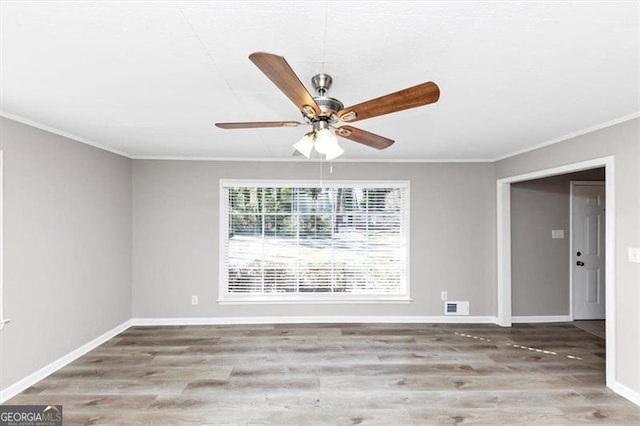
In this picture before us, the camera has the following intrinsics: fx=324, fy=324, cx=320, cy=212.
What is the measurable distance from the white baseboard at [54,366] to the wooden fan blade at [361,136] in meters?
3.38

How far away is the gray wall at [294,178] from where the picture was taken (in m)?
4.52

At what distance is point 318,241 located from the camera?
4.70 m

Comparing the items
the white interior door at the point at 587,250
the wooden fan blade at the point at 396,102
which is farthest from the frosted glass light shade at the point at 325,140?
the white interior door at the point at 587,250

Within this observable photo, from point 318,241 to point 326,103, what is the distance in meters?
3.18

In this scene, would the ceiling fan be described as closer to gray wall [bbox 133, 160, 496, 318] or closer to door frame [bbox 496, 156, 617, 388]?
door frame [bbox 496, 156, 617, 388]

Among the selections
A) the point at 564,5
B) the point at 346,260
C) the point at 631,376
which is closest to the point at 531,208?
the point at 631,376

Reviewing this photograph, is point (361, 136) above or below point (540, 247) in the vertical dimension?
above

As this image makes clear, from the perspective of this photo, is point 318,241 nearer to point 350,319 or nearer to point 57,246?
point 350,319

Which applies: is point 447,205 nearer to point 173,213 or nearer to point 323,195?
point 323,195

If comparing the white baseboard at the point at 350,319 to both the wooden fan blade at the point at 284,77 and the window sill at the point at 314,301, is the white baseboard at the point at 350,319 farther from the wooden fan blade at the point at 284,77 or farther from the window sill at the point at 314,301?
the wooden fan blade at the point at 284,77

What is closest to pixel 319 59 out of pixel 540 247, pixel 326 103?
pixel 326 103

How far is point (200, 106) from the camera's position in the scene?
2.47 metres

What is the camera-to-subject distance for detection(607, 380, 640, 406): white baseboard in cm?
264

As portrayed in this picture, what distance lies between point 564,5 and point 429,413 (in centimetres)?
268
